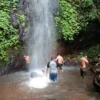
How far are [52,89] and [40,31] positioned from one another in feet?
21.2

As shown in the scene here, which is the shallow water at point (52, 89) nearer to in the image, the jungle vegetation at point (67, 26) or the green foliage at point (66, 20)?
the jungle vegetation at point (67, 26)

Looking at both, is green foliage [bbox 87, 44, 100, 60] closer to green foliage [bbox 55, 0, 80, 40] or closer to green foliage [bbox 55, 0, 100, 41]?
green foliage [bbox 55, 0, 100, 41]

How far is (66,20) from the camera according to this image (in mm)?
20406

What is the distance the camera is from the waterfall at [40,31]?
19.4 metres

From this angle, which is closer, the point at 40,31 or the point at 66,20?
the point at 40,31

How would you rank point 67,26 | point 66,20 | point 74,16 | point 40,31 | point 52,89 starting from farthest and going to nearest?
1. point 74,16
2. point 66,20
3. point 67,26
4. point 40,31
5. point 52,89

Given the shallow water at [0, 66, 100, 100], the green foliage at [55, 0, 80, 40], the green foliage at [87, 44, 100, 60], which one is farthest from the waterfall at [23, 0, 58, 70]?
the green foliage at [87, 44, 100, 60]

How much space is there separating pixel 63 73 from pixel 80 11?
533 centimetres

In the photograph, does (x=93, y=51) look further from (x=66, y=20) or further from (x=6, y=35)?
(x=6, y=35)

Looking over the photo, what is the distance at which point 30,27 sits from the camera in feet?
63.6

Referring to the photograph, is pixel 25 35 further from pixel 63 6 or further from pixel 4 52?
pixel 63 6

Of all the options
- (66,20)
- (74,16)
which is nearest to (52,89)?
(66,20)

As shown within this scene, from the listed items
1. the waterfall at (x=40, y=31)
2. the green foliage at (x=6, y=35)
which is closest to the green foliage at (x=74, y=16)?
the waterfall at (x=40, y=31)

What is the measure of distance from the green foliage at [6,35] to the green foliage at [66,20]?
3.44m
